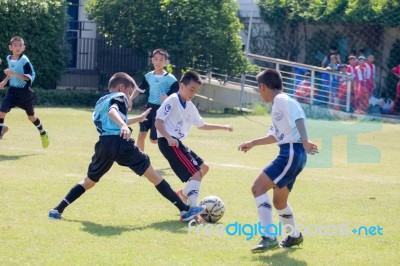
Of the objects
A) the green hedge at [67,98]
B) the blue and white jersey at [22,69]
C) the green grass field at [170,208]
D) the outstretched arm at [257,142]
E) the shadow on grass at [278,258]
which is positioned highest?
the outstretched arm at [257,142]

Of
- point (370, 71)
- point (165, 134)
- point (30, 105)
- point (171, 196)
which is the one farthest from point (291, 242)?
point (370, 71)

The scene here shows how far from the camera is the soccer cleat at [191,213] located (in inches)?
329

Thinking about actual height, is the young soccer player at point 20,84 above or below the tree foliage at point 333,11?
below

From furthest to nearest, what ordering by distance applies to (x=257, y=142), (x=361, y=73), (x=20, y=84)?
1. (x=361, y=73)
2. (x=20, y=84)
3. (x=257, y=142)

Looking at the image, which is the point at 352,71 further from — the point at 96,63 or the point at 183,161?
the point at 183,161

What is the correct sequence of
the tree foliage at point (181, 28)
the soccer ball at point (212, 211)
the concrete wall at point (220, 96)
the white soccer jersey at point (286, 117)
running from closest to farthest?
the white soccer jersey at point (286, 117)
the soccer ball at point (212, 211)
the tree foliage at point (181, 28)
the concrete wall at point (220, 96)

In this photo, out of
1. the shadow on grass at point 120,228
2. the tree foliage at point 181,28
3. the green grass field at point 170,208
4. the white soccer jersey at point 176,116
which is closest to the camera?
the green grass field at point 170,208

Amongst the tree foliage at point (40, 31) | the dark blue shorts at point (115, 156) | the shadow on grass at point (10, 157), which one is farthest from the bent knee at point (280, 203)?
the tree foliage at point (40, 31)

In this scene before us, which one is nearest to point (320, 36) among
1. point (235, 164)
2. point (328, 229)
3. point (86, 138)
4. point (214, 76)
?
point (214, 76)

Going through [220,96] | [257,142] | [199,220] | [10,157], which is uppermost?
[257,142]

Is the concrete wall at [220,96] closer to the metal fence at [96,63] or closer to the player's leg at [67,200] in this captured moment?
the metal fence at [96,63]

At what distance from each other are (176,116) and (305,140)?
2.26 m

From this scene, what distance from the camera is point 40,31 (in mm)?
23734

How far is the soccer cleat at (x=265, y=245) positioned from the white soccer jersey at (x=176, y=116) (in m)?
2.25
